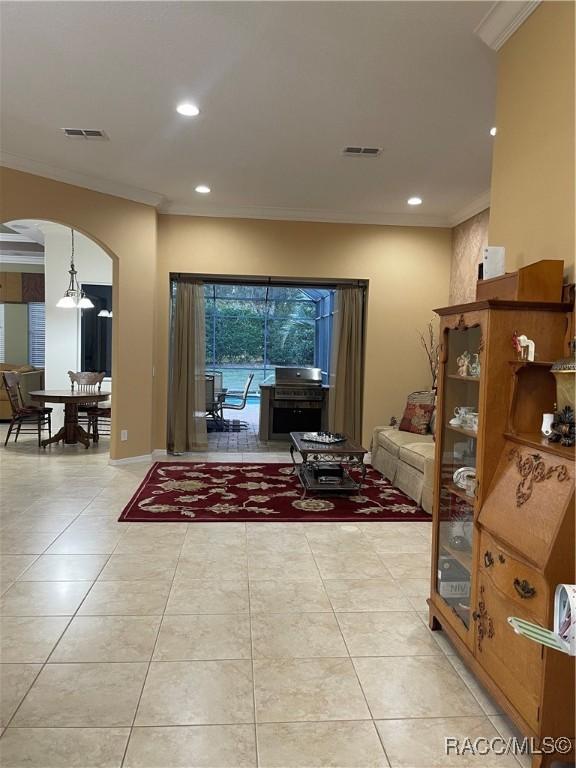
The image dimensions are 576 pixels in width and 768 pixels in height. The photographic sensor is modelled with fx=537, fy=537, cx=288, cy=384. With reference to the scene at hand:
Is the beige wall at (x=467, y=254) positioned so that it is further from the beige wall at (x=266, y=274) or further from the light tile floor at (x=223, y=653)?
the light tile floor at (x=223, y=653)

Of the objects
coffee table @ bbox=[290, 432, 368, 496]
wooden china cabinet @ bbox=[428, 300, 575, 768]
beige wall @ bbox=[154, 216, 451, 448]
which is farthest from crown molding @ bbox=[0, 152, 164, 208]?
wooden china cabinet @ bbox=[428, 300, 575, 768]

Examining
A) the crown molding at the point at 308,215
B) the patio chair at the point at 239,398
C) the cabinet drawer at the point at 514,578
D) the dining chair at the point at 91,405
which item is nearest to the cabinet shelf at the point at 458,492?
the cabinet drawer at the point at 514,578

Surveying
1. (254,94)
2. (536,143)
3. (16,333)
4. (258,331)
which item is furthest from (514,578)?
(16,333)

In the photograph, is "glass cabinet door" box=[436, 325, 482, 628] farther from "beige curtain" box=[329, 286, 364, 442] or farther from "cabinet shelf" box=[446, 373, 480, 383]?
"beige curtain" box=[329, 286, 364, 442]

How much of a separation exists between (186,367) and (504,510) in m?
5.44

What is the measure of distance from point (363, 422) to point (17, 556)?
14.9 feet

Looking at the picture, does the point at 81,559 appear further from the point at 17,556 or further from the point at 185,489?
the point at 185,489

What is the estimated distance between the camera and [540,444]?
1945mm

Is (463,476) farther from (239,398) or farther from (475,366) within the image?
(239,398)

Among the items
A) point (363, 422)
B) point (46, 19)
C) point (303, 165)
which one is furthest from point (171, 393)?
point (46, 19)

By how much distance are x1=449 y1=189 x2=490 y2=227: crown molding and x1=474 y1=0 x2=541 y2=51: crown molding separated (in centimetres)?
305

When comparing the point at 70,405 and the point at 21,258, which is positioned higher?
the point at 21,258

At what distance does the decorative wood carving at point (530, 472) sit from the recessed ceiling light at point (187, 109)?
3299 mm

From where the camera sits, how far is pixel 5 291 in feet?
33.4
